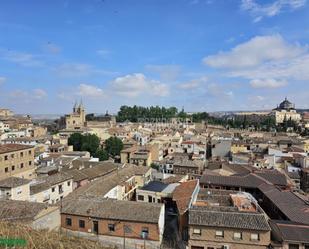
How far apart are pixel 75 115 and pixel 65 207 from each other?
6700cm

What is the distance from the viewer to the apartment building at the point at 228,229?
1475cm

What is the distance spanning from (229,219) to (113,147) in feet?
106

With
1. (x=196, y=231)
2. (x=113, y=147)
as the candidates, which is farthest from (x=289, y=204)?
(x=113, y=147)

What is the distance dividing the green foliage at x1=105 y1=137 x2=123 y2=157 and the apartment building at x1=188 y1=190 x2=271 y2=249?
30.7 meters

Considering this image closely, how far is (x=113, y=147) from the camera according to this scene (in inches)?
1813

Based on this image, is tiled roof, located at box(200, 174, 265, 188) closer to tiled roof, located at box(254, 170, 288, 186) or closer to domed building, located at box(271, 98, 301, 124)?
tiled roof, located at box(254, 170, 288, 186)

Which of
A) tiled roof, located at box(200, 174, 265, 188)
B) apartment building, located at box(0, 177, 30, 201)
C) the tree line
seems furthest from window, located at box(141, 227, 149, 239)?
the tree line

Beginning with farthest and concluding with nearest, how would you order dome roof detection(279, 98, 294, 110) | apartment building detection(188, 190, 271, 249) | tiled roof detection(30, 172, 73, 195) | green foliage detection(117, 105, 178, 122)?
1. dome roof detection(279, 98, 294, 110)
2. green foliage detection(117, 105, 178, 122)
3. tiled roof detection(30, 172, 73, 195)
4. apartment building detection(188, 190, 271, 249)

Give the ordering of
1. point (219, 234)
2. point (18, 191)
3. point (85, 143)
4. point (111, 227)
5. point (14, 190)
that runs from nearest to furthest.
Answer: point (219, 234), point (111, 227), point (14, 190), point (18, 191), point (85, 143)

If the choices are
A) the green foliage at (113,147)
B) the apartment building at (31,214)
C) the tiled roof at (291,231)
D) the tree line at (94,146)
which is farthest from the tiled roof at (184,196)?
the green foliage at (113,147)

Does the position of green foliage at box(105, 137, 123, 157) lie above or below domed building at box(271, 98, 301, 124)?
below

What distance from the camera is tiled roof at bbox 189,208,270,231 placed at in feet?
48.7

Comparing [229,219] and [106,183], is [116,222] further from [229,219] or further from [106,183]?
A: [106,183]

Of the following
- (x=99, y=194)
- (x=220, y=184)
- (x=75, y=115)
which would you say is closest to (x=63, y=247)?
(x=99, y=194)
